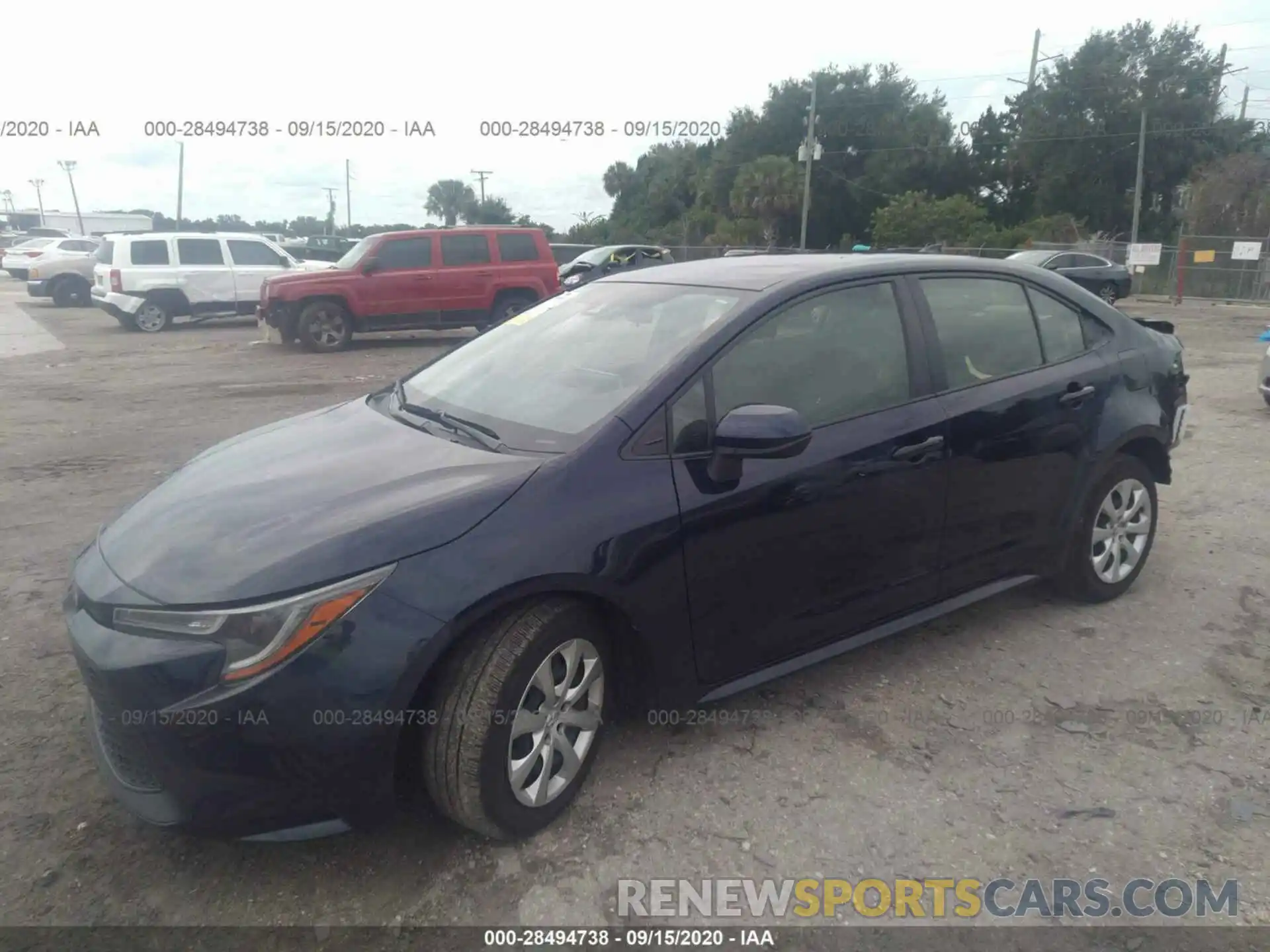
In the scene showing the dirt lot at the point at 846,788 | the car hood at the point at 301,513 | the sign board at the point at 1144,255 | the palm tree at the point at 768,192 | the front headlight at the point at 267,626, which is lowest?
the dirt lot at the point at 846,788

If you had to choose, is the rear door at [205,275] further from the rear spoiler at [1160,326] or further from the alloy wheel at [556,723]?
the alloy wheel at [556,723]

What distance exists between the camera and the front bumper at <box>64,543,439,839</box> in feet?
7.42

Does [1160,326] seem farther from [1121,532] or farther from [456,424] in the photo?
[456,424]

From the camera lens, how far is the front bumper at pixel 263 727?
2262 millimetres

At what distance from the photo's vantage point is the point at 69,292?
919 inches

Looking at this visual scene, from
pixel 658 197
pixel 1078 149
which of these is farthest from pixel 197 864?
pixel 658 197

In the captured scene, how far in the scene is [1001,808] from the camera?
2.85 metres

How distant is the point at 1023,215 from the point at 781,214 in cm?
1307

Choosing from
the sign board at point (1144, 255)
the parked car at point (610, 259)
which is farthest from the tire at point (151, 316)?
the sign board at point (1144, 255)

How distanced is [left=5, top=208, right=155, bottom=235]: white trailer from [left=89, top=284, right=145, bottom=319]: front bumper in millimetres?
47011

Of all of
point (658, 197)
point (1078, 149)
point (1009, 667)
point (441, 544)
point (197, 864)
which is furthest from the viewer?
point (658, 197)

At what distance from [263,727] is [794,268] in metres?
2.38

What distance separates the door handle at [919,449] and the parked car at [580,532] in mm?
13

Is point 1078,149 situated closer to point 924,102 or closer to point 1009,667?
point 924,102
